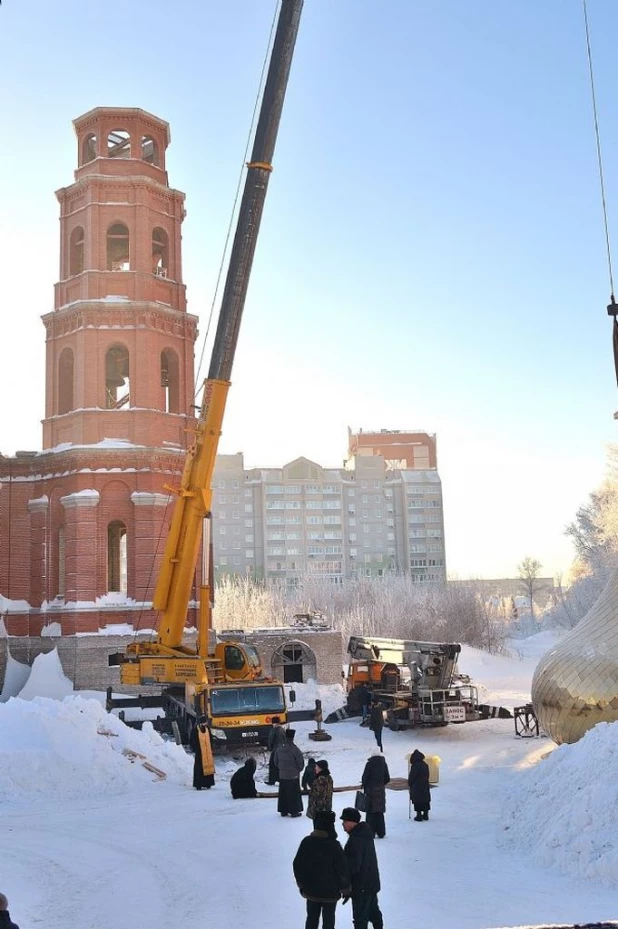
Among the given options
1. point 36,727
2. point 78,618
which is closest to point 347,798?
point 36,727

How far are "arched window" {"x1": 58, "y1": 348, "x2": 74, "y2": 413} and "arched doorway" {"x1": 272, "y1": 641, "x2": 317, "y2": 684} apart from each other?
1208 cm

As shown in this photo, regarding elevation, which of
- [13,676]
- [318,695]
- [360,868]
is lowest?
[318,695]

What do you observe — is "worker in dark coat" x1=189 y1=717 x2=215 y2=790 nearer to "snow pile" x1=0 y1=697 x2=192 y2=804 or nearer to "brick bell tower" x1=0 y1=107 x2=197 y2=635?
"snow pile" x1=0 y1=697 x2=192 y2=804

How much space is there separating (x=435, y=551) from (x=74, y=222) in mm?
76227

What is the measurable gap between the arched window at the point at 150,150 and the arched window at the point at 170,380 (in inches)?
293

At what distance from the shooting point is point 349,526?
332 feet

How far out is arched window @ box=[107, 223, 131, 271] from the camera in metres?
33.5

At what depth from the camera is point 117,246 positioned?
34062 mm

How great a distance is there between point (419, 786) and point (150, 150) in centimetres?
2816

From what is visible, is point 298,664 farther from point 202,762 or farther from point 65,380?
point 202,762

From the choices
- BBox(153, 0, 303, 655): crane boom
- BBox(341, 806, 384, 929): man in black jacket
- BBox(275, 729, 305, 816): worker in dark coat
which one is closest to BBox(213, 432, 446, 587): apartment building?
BBox(153, 0, 303, 655): crane boom

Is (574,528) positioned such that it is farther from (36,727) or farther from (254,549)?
(36,727)

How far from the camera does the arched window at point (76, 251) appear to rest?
111 ft

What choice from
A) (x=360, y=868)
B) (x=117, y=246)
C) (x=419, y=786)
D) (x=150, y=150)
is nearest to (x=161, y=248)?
(x=117, y=246)
